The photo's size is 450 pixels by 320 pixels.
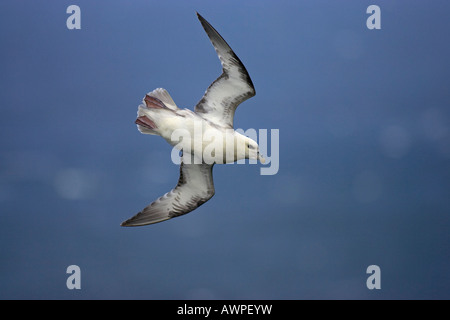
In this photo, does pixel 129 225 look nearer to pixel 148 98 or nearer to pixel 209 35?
pixel 148 98

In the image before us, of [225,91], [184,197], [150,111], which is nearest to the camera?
[150,111]

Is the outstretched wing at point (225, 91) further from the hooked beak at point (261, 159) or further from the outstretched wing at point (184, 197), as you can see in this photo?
the outstretched wing at point (184, 197)

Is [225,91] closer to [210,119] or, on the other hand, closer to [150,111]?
[210,119]

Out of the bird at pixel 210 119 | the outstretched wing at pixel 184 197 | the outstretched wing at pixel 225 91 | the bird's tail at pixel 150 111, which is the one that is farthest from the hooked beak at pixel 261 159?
the bird's tail at pixel 150 111

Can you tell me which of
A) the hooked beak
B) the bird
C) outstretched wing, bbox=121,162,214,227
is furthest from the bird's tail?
the hooked beak

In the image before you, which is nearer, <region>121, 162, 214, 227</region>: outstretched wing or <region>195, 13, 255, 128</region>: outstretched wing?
<region>195, 13, 255, 128</region>: outstretched wing

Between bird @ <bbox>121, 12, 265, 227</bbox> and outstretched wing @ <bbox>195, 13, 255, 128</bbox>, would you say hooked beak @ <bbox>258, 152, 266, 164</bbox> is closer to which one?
bird @ <bbox>121, 12, 265, 227</bbox>

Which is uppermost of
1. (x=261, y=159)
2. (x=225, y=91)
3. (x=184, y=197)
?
(x=225, y=91)

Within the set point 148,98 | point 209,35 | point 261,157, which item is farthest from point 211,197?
point 209,35

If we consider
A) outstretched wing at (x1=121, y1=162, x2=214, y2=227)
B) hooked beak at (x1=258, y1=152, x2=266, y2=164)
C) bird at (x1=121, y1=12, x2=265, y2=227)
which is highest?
bird at (x1=121, y1=12, x2=265, y2=227)

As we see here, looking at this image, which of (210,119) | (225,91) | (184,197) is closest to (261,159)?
(210,119)
